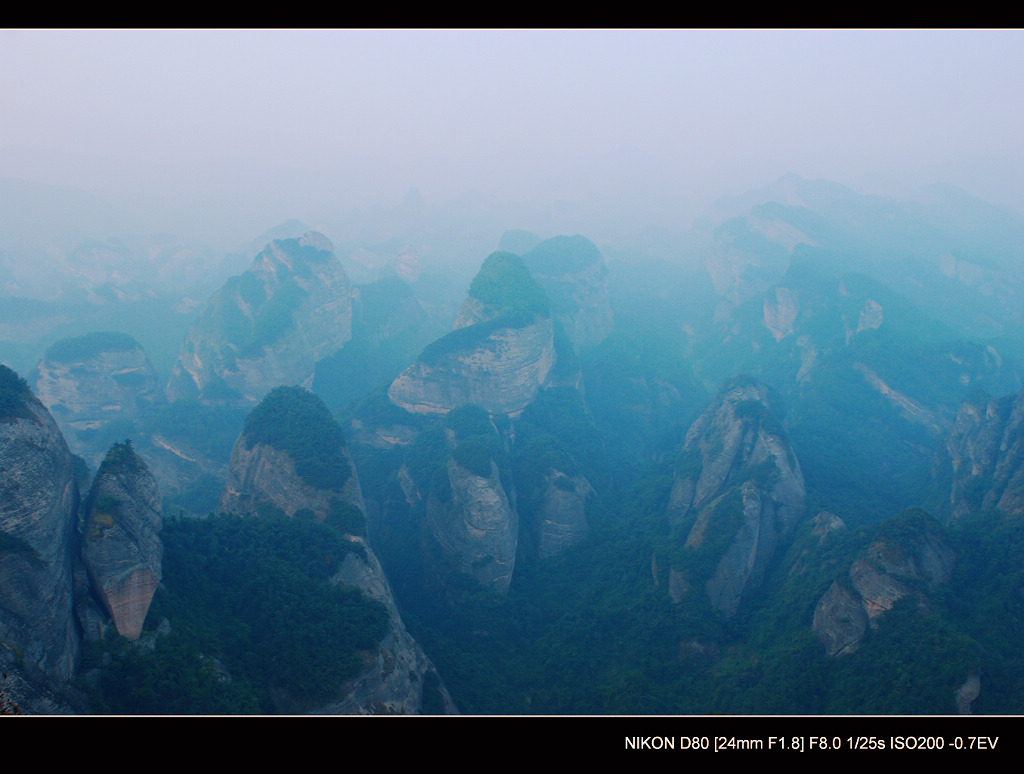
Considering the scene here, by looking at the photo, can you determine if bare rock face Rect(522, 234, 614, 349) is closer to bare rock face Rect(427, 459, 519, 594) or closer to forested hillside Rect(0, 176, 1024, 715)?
forested hillside Rect(0, 176, 1024, 715)

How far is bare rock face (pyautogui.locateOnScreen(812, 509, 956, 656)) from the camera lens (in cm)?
2214

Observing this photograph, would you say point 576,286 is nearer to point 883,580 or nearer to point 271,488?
point 271,488

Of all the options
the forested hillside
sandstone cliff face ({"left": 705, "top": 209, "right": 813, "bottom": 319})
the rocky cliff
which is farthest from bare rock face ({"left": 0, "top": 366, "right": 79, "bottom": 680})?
sandstone cliff face ({"left": 705, "top": 209, "right": 813, "bottom": 319})

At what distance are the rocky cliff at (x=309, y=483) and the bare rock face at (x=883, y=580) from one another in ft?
53.1

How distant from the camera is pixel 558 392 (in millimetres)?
56250

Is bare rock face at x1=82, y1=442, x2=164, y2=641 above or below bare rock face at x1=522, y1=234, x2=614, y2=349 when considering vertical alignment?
above

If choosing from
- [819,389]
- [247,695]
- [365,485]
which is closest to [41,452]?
[247,695]

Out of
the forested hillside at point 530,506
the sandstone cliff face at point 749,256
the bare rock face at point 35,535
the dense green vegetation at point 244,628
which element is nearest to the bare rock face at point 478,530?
the forested hillside at point 530,506

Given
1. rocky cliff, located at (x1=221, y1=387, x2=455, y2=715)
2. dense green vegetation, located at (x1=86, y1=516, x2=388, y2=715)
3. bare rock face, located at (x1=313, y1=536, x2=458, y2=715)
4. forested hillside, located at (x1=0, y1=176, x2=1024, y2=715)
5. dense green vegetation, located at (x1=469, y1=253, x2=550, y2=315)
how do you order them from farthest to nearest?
dense green vegetation, located at (x1=469, y1=253, x2=550, y2=315) < rocky cliff, located at (x1=221, y1=387, x2=455, y2=715) < bare rock face, located at (x1=313, y1=536, x2=458, y2=715) < forested hillside, located at (x1=0, y1=176, x2=1024, y2=715) < dense green vegetation, located at (x1=86, y1=516, x2=388, y2=715)

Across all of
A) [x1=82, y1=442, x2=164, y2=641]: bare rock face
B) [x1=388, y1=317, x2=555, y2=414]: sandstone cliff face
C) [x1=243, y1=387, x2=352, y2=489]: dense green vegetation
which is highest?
[x1=82, y1=442, x2=164, y2=641]: bare rock face

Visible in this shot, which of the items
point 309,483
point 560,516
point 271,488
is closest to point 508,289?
point 560,516

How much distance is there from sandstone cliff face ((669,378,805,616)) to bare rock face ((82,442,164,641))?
2422cm

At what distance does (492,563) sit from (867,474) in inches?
1028
